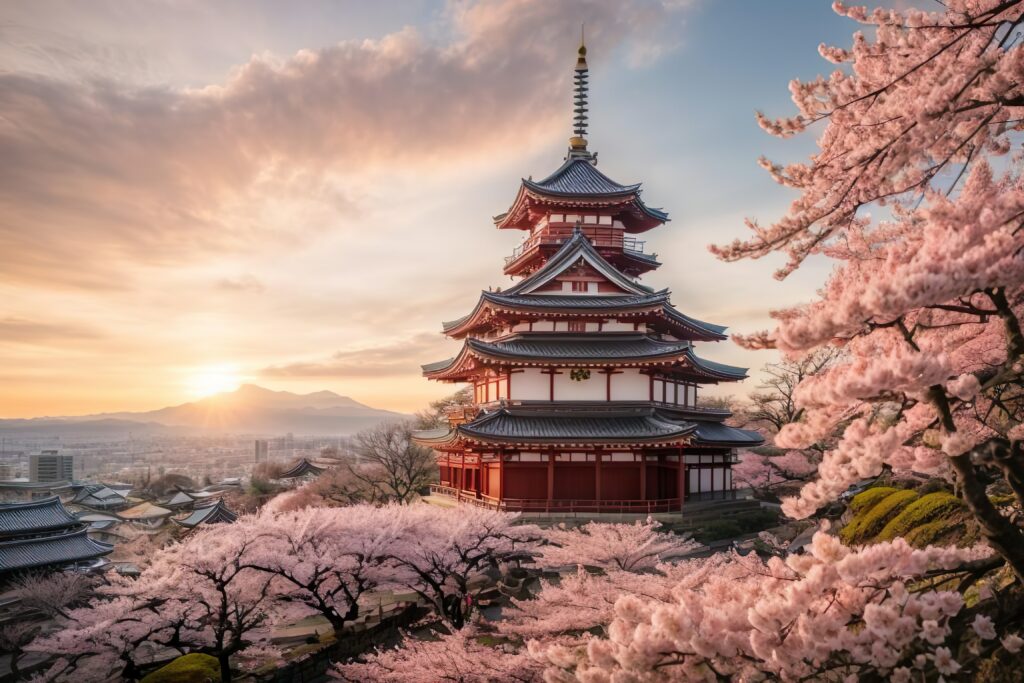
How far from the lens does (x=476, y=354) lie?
1065 inches

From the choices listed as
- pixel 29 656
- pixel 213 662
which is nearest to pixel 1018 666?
pixel 213 662

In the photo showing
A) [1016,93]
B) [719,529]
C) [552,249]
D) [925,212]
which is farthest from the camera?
[552,249]

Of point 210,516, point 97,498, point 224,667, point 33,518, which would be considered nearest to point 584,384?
point 224,667

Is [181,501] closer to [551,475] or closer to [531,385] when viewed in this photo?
[531,385]

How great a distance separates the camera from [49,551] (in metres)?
31.7

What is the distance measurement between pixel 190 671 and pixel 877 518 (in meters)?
18.7

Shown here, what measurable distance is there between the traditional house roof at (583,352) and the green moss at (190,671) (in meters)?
14.1

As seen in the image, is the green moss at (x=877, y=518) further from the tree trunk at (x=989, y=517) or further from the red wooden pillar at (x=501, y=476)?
the red wooden pillar at (x=501, y=476)

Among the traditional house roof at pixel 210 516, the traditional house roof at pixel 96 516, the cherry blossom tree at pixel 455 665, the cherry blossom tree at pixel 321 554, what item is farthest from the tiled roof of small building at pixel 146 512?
the cherry blossom tree at pixel 455 665

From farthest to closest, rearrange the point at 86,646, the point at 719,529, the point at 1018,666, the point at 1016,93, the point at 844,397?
the point at 719,529
the point at 86,646
the point at 1018,666
the point at 1016,93
the point at 844,397

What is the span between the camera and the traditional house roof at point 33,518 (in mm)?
30891

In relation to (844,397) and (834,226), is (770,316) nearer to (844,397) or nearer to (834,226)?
(834,226)

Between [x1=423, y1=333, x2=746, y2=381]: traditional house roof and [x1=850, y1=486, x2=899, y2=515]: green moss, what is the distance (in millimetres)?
8782

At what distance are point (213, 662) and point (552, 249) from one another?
73.0 ft
